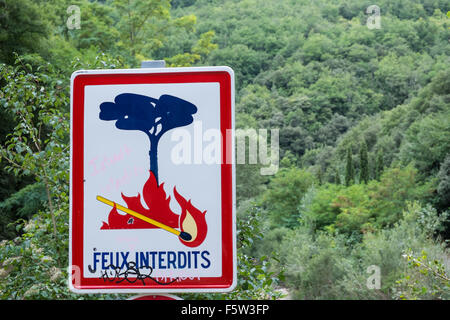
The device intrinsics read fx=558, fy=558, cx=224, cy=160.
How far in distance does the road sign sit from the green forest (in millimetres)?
1100

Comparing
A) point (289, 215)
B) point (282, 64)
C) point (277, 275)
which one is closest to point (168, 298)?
point (277, 275)

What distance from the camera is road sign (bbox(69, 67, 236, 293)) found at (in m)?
1.47

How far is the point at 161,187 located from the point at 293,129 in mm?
63331

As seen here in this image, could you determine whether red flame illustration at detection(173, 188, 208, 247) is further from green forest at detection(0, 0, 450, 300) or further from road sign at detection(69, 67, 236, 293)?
green forest at detection(0, 0, 450, 300)

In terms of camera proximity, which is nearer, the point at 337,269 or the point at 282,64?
the point at 337,269

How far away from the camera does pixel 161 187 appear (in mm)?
1473

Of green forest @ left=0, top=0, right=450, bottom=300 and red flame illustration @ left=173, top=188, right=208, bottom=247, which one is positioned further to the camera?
green forest @ left=0, top=0, right=450, bottom=300

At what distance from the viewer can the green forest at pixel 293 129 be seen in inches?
126

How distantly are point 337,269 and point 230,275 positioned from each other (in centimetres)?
2777

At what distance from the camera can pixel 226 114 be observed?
4.88 feet

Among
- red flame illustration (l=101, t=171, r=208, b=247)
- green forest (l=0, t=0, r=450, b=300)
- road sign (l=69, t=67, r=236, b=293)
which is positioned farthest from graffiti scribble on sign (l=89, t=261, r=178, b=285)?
green forest (l=0, t=0, r=450, b=300)

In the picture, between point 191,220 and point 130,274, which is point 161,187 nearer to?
point 191,220

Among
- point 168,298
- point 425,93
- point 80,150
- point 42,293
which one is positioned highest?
point 425,93

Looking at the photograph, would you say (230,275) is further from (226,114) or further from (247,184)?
(247,184)
